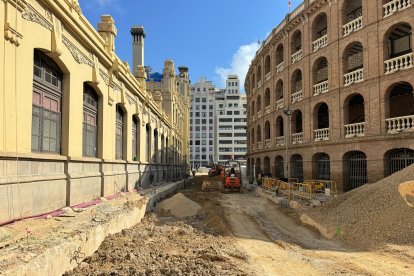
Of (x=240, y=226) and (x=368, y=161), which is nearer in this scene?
(x=240, y=226)

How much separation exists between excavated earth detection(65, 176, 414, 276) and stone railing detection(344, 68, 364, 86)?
12041mm

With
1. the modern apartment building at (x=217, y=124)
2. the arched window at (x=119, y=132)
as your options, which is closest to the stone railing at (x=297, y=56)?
the arched window at (x=119, y=132)

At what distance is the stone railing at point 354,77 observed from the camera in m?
21.5

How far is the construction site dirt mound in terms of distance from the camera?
11125mm

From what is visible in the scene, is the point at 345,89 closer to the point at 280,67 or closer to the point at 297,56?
the point at 297,56

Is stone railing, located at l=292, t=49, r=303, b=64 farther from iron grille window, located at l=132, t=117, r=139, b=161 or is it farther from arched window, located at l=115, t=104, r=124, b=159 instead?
arched window, located at l=115, t=104, r=124, b=159

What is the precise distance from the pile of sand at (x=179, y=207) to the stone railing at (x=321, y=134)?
1147 centimetres

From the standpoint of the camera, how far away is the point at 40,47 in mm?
9523

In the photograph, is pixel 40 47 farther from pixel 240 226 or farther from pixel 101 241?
pixel 240 226

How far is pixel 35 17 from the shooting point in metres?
9.35

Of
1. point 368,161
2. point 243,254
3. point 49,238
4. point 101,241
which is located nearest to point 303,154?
point 368,161

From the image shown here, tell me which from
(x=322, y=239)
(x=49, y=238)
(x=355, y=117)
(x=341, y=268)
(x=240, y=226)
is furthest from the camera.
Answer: (x=355, y=117)

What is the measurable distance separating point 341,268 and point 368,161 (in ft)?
45.4

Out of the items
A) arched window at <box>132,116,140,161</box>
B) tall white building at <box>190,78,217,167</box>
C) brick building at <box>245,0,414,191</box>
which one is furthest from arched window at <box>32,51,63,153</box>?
tall white building at <box>190,78,217,167</box>
